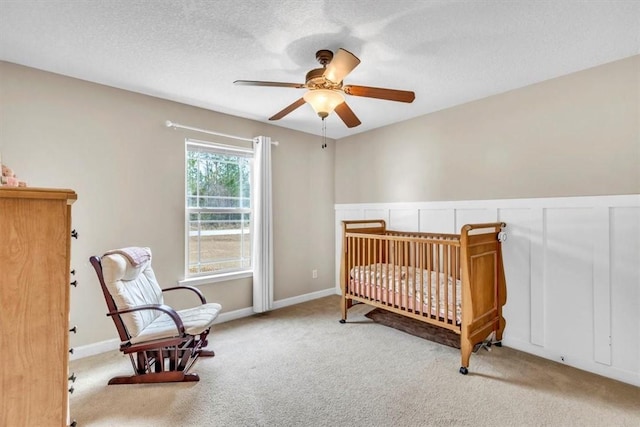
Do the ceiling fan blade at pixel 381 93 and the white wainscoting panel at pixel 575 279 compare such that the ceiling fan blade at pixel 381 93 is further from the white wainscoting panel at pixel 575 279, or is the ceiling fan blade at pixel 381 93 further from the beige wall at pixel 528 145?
the white wainscoting panel at pixel 575 279

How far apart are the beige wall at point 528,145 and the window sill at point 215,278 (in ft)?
6.49

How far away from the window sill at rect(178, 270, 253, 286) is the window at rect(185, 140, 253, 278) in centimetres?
6

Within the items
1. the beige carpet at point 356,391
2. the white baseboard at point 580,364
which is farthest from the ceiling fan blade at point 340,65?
the white baseboard at point 580,364

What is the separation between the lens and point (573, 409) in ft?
5.87

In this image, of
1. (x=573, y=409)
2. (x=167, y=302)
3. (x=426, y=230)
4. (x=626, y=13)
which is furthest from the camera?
(x=426, y=230)

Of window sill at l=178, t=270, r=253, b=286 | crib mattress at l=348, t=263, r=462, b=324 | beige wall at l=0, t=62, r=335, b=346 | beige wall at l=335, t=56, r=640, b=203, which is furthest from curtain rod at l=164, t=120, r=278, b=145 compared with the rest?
crib mattress at l=348, t=263, r=462, b=324

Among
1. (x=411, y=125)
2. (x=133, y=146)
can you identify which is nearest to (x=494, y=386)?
(x=411, y=125)

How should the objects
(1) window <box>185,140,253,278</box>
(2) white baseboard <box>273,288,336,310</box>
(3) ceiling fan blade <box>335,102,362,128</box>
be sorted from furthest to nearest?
(2) white baseboard <box>273,288,336,310</box> → (1) window <box>185,140,253,278</box> → (3) ceiling fan blade <box>335,102,362,128</box>

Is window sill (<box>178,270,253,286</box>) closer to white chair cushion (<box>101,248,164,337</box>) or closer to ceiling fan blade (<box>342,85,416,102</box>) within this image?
white chair cushion (<box>101,248,164,337</box>)

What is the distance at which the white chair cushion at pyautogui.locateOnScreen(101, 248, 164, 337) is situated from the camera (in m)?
2.00

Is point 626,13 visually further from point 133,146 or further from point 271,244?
point 133,146

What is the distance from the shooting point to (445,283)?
2.38m

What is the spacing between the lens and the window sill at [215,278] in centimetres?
303

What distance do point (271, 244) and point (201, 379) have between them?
1.66 m
